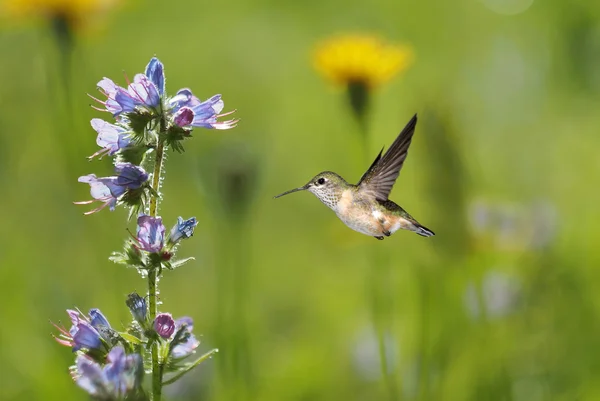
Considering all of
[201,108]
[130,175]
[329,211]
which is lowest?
[329,211]

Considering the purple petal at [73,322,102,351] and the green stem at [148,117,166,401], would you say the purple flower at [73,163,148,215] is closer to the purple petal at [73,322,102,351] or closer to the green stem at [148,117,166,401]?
the green stem at [148,117,166,401]

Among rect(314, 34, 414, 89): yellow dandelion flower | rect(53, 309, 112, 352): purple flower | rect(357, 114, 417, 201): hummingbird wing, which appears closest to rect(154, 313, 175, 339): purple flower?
rect(53, 309, 112, 352): purple flower

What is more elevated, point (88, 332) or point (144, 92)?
point (144, 92)

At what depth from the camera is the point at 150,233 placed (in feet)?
5.65

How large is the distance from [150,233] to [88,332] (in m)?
0.23

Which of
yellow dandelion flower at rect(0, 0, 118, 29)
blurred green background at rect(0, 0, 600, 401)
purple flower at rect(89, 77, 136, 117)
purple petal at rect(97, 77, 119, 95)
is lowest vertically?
blurred green background at rect(0, 0, 600, 401)

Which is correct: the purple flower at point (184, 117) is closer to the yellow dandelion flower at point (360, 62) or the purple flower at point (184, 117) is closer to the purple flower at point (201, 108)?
the purple flower at point (201, 108)

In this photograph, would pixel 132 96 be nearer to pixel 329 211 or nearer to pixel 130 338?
pixel 130 338

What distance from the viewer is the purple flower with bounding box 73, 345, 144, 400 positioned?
158 centimetres

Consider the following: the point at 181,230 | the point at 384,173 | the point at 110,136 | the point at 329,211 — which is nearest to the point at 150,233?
the point at 181,230

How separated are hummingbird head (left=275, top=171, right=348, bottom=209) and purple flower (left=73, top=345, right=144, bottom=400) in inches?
19.0

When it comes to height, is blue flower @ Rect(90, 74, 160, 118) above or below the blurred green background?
above

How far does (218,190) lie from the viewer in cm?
345

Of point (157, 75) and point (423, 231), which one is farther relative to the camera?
point (423, 231)
